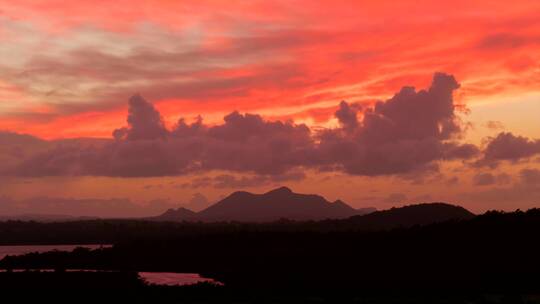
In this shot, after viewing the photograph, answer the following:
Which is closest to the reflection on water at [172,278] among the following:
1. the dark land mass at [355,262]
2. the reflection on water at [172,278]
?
the reflection on water at [172,278]

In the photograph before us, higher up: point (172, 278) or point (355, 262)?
point (355, 262)

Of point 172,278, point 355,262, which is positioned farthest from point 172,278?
point 355,262

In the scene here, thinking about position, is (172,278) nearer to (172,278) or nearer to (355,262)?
(172,278)

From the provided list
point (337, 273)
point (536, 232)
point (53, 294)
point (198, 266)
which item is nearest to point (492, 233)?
point (536, 232)

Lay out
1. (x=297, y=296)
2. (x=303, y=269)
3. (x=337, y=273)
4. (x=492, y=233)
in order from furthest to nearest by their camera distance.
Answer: (x=492, y=233)
(x=303, y=269)
(x=337, y=273)
(x=297, y=296)

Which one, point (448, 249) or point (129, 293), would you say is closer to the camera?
point (129, 293)

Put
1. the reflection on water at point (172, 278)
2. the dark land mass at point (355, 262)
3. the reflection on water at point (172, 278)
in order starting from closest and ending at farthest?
the dark land mass at point (355, 262)
the reflection on water at point (172, 278)
the reflection on water at point (172, 278)

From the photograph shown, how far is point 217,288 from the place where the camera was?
9131 centimetres

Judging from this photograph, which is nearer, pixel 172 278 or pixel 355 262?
pixel 172 278

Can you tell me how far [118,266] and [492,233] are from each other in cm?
8276

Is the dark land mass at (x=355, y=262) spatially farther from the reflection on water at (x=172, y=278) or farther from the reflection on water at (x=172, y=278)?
the reflection on water at (x=172, y=278)

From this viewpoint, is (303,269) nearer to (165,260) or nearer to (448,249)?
(448,249)

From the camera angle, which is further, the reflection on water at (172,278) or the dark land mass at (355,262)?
the reflection on water at (172,278)

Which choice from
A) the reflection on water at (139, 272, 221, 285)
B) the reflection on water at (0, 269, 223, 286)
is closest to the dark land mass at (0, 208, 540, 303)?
the reflection on water at (0, 269, 223, 286)
